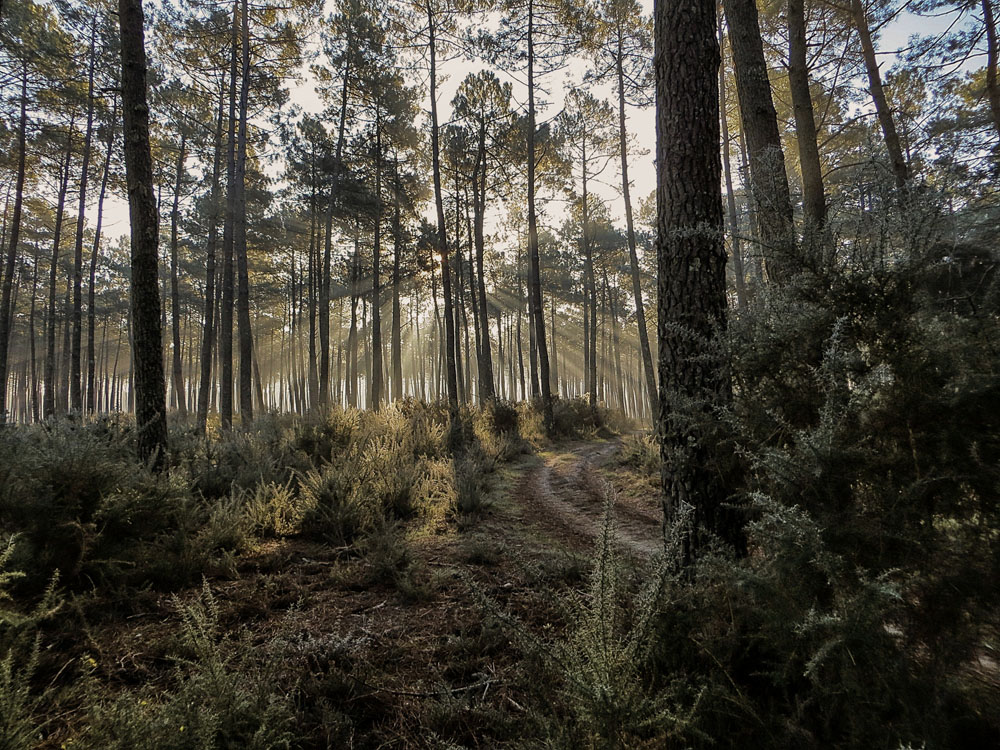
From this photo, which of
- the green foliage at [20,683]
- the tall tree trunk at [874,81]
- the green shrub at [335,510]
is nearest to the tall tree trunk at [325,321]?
the green shrub at [335,510]

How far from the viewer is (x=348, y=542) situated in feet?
13.9

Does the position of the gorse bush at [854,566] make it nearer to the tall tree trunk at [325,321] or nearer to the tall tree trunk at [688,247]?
the tall tree trunk at [688,247]

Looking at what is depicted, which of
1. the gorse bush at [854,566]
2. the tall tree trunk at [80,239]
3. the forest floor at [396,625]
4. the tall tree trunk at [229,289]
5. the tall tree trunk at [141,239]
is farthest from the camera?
the tall tree trunk at [80,239]

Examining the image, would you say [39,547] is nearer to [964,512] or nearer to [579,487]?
[964,512]

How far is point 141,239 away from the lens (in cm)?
486

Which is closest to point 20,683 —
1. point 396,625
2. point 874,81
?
point 396,625

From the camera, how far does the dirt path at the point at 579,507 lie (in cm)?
438

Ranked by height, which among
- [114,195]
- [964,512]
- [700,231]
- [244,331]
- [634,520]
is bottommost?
[634,520]

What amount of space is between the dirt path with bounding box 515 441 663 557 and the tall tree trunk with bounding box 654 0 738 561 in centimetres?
55

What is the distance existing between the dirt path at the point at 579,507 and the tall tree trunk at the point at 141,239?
4653mm

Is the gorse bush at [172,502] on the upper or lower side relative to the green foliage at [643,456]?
upper

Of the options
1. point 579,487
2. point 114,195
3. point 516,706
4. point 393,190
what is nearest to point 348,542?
point 516,706

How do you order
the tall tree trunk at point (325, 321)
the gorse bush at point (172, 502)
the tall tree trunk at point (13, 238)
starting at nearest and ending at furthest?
the gorse bush at point (172, 502) < the tall tree trunk at point (13, 238) < the tall tree trunk at point (325, 321)

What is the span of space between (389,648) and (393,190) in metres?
18.6
